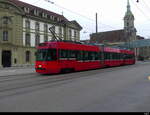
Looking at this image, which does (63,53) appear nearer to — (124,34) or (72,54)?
(72,54)

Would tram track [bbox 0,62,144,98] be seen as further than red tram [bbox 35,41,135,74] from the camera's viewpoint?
No

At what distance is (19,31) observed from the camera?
38.5 metres

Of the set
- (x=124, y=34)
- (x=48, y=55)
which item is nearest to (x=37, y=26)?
(x=48, y=55)

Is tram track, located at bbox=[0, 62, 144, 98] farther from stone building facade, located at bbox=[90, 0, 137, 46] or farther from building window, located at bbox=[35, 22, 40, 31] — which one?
stone building facade, located at bbox=[90, 0, 137, 46]

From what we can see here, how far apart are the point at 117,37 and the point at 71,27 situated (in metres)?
48.4

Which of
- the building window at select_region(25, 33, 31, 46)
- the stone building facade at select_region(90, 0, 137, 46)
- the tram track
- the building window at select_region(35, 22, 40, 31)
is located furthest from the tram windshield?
the stone building facade at select_region(90, 0, 137, 46)

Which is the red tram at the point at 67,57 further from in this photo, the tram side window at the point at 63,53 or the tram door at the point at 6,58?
the tram door at the point at 6,58

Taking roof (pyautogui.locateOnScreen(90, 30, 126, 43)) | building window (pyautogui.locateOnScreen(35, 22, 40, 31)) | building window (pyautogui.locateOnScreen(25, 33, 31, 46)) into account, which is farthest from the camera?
roof (pyautogui.locateOnScreen(90, 30, 126, 43))

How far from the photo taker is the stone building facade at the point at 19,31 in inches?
1416

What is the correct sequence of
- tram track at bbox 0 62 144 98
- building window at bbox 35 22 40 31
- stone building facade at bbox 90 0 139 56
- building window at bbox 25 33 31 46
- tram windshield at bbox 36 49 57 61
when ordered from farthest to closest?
stone building facade at bbox 90 0 139 56, building window at bbox 35 22 40 31, building window at bbox 25 33 31 46, tram windshield at bbox 36 49 57 61, tram track at bbox 0 62 144 98

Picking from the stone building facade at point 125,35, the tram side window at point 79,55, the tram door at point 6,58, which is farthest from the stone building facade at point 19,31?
the stone building facade at point 125,35

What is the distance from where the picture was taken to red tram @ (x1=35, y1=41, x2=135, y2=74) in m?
14.6

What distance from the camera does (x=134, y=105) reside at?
18.7 feet

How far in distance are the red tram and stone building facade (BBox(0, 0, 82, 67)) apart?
780 inches
